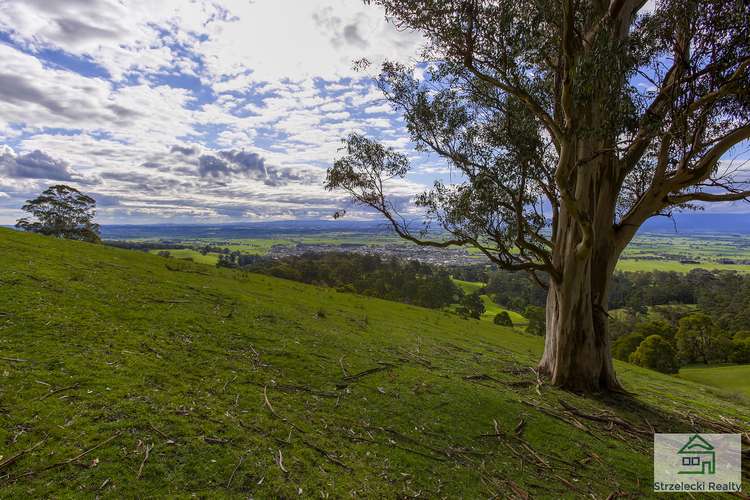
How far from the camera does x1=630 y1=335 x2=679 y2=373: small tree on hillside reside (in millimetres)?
36156

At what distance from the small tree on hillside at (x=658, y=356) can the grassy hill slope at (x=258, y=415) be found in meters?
26.8

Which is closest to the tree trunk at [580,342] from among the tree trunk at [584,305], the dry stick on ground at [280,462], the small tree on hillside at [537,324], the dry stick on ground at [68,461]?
the tree trunk at [584,305]

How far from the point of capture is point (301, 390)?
27.7 ft

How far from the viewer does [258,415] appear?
6809mm

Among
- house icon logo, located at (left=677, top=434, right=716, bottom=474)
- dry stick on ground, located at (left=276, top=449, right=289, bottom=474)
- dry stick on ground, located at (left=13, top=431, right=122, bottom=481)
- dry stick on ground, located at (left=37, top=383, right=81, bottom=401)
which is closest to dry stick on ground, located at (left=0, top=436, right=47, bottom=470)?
dry stick on ground, located at (left=13, top=431, right=122, bottom=481)

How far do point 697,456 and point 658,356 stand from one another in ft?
113

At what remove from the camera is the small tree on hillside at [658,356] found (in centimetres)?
3616

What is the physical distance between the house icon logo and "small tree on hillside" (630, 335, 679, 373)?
Answer: 3239cm

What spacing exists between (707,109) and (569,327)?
664cm

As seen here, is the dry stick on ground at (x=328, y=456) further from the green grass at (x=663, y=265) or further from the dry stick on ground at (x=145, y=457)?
the green grass at (x=663, y=265)

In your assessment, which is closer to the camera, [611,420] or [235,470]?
[235,470]

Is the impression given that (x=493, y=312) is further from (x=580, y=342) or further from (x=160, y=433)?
(x=160, y=433)

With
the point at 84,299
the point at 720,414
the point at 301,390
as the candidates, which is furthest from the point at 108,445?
the point at 720,414

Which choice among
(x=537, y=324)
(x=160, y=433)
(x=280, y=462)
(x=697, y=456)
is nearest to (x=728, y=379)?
(x=537, y=324)
